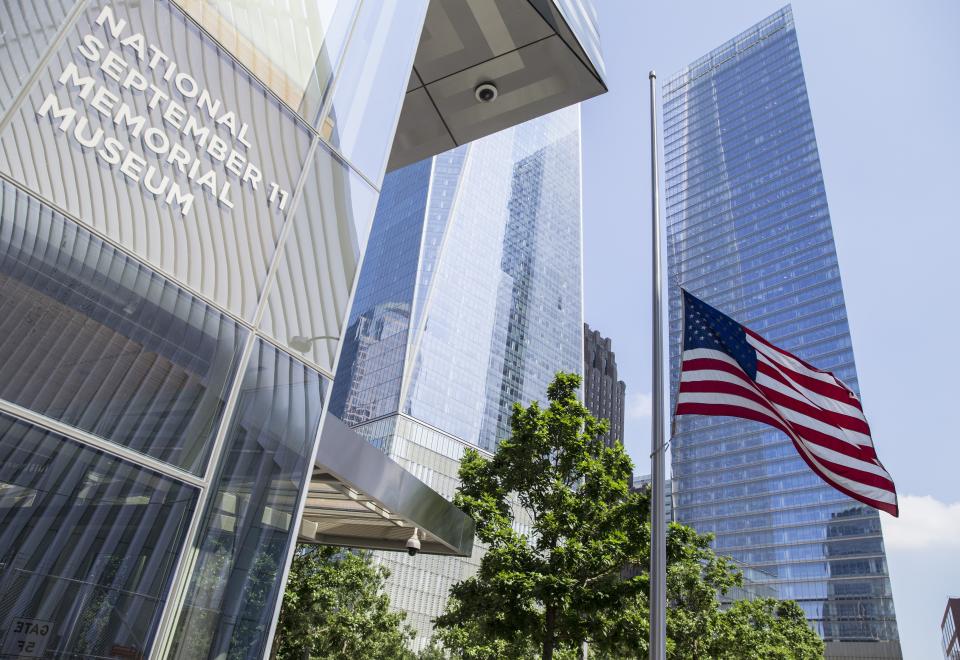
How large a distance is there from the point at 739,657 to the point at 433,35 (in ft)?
80.1

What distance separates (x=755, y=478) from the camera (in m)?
117

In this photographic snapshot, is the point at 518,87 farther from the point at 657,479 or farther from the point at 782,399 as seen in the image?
the point at 657,479

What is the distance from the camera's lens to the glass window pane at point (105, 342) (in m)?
3.62

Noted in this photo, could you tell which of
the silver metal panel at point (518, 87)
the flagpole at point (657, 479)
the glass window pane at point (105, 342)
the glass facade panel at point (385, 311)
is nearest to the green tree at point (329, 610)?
the silver metal panel at point (518, 87)

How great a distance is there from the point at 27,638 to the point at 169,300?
2.09 metres

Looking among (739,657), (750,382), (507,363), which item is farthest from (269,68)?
(507,363)

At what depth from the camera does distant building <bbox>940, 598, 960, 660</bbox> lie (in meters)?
96.4

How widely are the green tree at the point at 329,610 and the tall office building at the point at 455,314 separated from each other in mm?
49418

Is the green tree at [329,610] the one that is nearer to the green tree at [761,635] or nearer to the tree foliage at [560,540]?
the tree foliage at [560,540]

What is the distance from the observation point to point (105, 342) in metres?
4.01

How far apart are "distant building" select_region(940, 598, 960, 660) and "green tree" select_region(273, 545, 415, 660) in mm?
103609

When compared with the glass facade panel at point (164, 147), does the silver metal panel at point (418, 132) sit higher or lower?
higher

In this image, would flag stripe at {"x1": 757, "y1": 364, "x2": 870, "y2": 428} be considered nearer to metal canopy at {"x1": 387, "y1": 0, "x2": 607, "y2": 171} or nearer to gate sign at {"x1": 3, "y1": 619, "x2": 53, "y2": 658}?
metal canopy at {"x1": 387, "y1": 0, "x2": 607, "y2": 171}

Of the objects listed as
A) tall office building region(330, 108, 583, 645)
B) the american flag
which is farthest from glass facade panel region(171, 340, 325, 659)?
tall office building region(330, 108, 583, 645)
